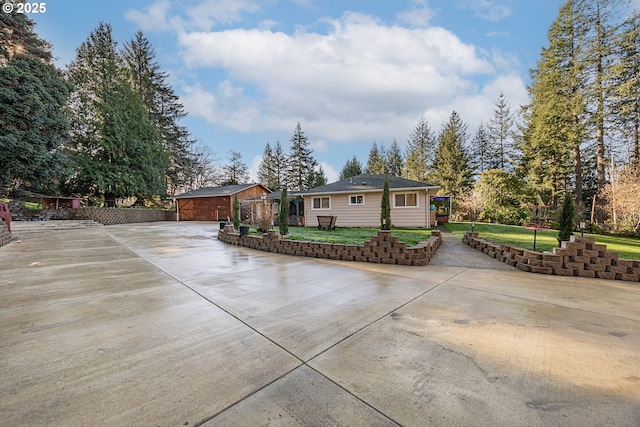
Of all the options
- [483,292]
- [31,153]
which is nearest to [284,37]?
[483,292]

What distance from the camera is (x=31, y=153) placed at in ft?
51.0

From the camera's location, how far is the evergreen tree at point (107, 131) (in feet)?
68.7

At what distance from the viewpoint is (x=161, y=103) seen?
1170 inches

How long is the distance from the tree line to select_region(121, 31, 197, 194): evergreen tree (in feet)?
0.31

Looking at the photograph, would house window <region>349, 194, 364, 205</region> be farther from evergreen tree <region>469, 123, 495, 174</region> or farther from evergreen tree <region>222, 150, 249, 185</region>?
evergreen tree <region>222, 150, 249, 185</region>

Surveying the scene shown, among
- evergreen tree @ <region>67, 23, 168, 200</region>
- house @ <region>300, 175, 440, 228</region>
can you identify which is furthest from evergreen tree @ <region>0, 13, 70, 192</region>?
house @ <region>300, 175, 440, 228</region>

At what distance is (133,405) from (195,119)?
35096 millimetres

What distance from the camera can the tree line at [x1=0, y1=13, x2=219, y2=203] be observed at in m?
15.3

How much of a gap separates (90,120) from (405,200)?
2537 cm

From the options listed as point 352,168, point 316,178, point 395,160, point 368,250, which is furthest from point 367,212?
point 395,160

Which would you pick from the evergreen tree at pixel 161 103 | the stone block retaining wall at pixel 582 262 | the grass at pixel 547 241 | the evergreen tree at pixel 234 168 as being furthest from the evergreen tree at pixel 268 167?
the stone block retaining wall at pixel 582 262

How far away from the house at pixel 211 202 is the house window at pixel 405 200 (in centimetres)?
1328

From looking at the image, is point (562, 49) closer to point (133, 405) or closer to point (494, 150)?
point (494, 150)

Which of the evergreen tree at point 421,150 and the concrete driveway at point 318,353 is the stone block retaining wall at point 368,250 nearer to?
the concrete driveway at point 318,353
